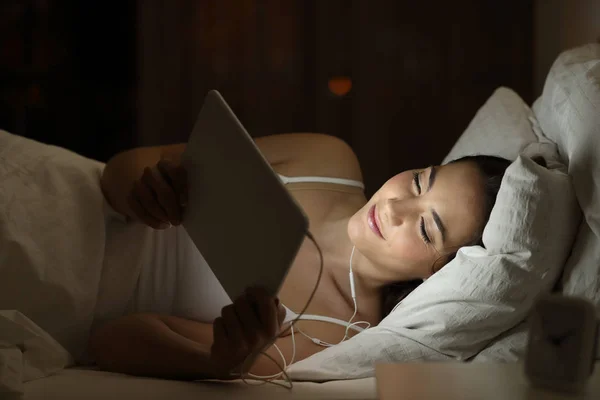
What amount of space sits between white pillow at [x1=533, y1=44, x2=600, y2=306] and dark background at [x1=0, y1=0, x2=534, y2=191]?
40cm

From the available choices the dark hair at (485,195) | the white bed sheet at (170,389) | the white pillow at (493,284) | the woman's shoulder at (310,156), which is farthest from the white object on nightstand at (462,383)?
the woman's shoulder at (310,156)

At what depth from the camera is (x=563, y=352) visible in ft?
2.13

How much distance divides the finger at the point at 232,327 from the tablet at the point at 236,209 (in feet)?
0.07

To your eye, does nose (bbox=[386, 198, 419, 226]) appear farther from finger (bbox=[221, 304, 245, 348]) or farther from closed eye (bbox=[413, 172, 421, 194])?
A: finger (bbox=[221, 304, 245, 348])

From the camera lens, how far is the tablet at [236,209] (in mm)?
707

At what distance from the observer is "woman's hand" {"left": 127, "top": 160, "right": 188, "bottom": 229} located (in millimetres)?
906

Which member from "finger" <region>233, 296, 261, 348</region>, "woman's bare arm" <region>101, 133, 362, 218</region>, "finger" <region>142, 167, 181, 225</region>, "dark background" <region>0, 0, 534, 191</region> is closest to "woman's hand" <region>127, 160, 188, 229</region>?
"finger" <region>142, 167, 181, 225</region>

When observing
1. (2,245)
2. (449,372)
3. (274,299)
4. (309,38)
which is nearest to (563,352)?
(449,372)

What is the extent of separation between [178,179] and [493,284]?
0.50m

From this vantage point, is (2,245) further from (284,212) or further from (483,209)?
(483,209)

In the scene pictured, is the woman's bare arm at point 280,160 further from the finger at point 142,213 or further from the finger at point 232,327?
the finger at point 232,327

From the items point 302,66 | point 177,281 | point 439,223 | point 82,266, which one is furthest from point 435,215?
point 302,66

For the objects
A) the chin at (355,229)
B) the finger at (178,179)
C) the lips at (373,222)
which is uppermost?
the finger at (178,179)

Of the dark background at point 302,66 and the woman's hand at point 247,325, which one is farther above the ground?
the dark background at point 302,66
